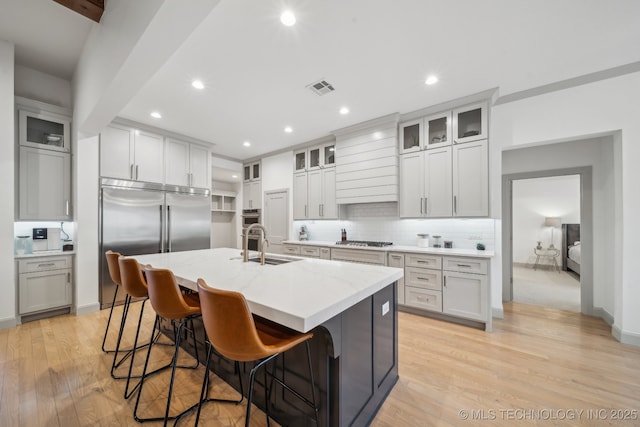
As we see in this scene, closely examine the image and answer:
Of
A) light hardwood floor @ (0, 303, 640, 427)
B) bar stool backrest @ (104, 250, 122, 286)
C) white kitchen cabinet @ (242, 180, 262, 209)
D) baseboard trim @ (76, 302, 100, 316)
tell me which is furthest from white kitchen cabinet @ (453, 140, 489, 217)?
baseboard trim @ (76, 302, 100, 316)

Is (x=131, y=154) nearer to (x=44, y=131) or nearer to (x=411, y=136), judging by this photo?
(x=44, y=131)

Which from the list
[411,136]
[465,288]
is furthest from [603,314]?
[411,136]

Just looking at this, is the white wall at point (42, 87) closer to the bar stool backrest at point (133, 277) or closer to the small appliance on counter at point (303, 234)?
the bar stool backrest at point (133, 277)

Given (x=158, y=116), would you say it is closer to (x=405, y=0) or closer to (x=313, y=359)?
(x=405, y=0)

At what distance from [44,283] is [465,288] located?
544 centimetres

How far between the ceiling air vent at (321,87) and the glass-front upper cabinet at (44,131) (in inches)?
139

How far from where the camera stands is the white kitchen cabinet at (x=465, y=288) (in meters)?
2.92

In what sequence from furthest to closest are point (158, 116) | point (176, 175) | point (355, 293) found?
point (176, 175)
point (158, 116)
point (355, 293)

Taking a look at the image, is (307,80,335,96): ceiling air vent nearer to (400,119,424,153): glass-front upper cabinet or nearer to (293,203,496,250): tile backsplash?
(400,119,424,153): glass-front upper cabinet

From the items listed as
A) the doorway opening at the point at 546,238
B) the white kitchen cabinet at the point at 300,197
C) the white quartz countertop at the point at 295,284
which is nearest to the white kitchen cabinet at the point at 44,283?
the white quartz countertop at the point at 295,284

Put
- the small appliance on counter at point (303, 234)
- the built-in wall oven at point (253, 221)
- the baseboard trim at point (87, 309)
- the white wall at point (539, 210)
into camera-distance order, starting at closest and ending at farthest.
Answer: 1. the baseboard trim at point (87, 309)
2. the white wall at point (539, 210)
3. the small appliance on counter at point (303, 234)
4. the built-in wall oven at point (253, 221)

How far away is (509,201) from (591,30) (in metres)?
2.29

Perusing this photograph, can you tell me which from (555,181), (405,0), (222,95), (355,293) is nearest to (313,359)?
(355,293)

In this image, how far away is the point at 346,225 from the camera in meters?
4.80
